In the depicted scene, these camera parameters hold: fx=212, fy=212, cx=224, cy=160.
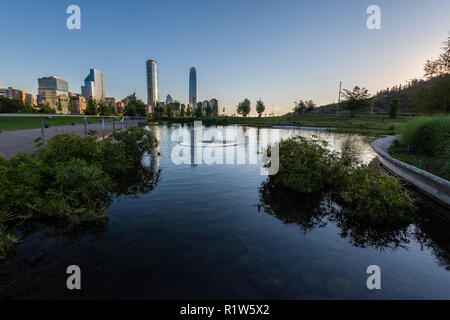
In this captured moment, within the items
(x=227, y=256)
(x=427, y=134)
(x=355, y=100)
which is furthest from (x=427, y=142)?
(x=355, y=100)

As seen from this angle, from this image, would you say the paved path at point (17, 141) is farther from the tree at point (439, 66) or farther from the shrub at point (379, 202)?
the tree at point (439, 66)

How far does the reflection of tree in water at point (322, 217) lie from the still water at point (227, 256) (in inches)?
1.8

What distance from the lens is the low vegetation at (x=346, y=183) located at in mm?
7090

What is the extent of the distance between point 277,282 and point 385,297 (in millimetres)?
2111

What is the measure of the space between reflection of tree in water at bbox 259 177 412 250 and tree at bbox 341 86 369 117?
99.2 m

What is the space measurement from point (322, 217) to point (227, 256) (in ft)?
13.7

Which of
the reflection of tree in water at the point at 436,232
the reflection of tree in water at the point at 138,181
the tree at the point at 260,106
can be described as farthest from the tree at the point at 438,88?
the tree at the point at 260,106

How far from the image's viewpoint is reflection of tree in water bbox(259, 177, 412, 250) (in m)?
6.31

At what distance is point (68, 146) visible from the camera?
870cm

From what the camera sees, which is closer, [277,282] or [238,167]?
[277,282]

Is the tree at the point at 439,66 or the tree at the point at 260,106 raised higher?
the tree at the point at 260,106

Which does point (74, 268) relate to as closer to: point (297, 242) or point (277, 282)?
point (277, 282)

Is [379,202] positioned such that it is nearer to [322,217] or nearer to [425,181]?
[322,217]
